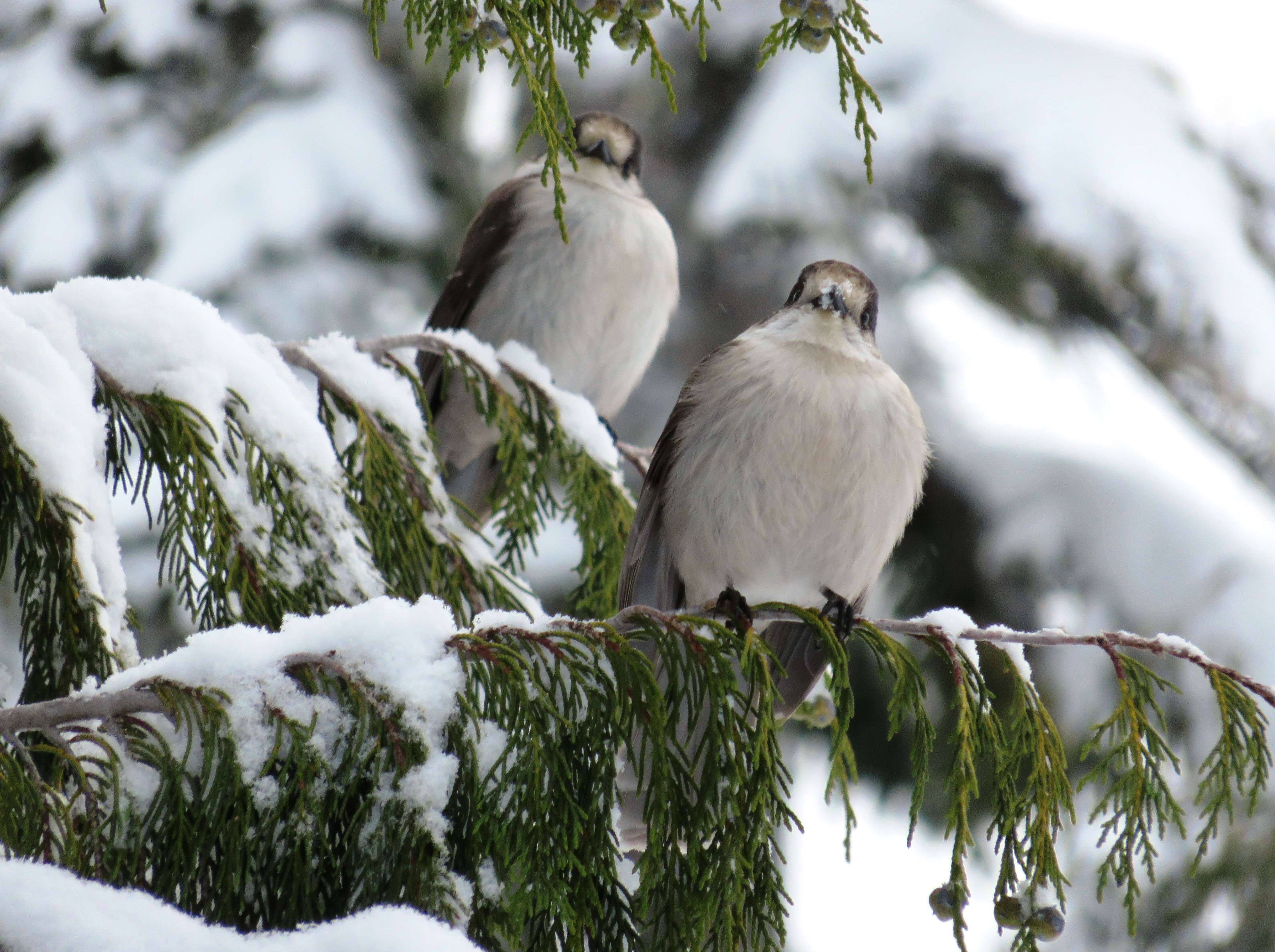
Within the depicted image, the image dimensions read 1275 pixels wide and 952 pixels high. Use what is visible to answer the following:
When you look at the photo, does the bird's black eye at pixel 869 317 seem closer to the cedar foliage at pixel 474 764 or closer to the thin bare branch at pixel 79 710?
the cedar foliage at pixel 474 764

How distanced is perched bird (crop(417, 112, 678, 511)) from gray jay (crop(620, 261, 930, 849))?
1.32 m

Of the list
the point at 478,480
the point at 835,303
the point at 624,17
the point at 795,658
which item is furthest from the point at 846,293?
the point at 478,480

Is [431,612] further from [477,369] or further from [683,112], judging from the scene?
[683,112]

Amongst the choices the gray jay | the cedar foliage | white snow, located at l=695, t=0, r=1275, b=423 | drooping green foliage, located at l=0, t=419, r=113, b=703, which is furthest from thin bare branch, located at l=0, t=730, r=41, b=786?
white snow, located at l=695, t=0, r=1275, b=423

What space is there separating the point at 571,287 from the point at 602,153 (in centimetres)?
49

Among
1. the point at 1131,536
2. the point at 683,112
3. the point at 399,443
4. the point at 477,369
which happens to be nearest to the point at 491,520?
the point at 477,369

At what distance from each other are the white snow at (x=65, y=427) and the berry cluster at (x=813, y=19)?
0.96 meters

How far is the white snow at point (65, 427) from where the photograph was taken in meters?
1.41

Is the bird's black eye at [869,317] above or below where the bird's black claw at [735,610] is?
above

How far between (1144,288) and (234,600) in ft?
13.9

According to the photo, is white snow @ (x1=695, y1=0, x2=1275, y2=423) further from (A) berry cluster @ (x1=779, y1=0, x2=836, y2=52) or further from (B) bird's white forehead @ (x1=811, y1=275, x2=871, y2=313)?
(A) berry cluster @ (x1=779, y1=0, x2=836, y2=52)

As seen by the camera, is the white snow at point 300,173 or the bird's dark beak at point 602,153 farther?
the white snow at point 300,173

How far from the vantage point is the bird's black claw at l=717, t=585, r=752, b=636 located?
71.6 inches

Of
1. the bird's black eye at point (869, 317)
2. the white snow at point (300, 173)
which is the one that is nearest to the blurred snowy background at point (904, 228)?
the white snow at point (300, 173)
